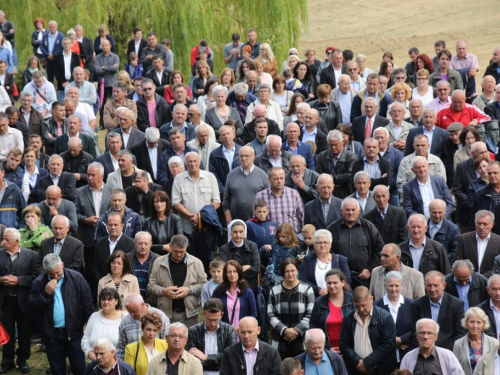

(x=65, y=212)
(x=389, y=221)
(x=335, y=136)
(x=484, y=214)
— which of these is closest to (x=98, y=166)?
(x=65, y=212)

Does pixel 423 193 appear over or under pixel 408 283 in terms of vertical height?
over

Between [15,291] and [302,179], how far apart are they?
454cm

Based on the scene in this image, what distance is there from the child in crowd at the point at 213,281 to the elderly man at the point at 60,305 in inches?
58.6

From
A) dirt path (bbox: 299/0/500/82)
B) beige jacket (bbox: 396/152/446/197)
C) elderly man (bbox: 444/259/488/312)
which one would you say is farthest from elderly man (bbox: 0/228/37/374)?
dirt path (bbox: 299/0/500/82)

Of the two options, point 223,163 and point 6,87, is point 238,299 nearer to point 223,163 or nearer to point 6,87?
point 223,163

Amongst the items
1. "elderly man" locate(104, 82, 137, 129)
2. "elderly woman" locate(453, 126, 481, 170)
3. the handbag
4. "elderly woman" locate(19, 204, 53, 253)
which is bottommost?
the handbag

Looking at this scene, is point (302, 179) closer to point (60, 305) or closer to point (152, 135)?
point (152, 135)

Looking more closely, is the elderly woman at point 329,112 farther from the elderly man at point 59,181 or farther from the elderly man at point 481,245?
the elderly man at point 481,245

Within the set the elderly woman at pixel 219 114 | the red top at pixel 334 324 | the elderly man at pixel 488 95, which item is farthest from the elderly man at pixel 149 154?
the elderly man at pixel 488 95

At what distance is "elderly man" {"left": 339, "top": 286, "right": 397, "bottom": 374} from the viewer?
1235 cm

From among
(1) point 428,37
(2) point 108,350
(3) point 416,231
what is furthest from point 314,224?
(1) point 428,37

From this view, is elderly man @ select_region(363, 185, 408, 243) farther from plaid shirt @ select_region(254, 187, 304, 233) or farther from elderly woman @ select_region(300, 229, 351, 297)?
elderly woman @ select_region(300, 229, 351, 297)

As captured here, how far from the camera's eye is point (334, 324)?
1279 cm

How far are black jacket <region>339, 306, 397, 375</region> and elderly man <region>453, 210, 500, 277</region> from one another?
2.13 m
